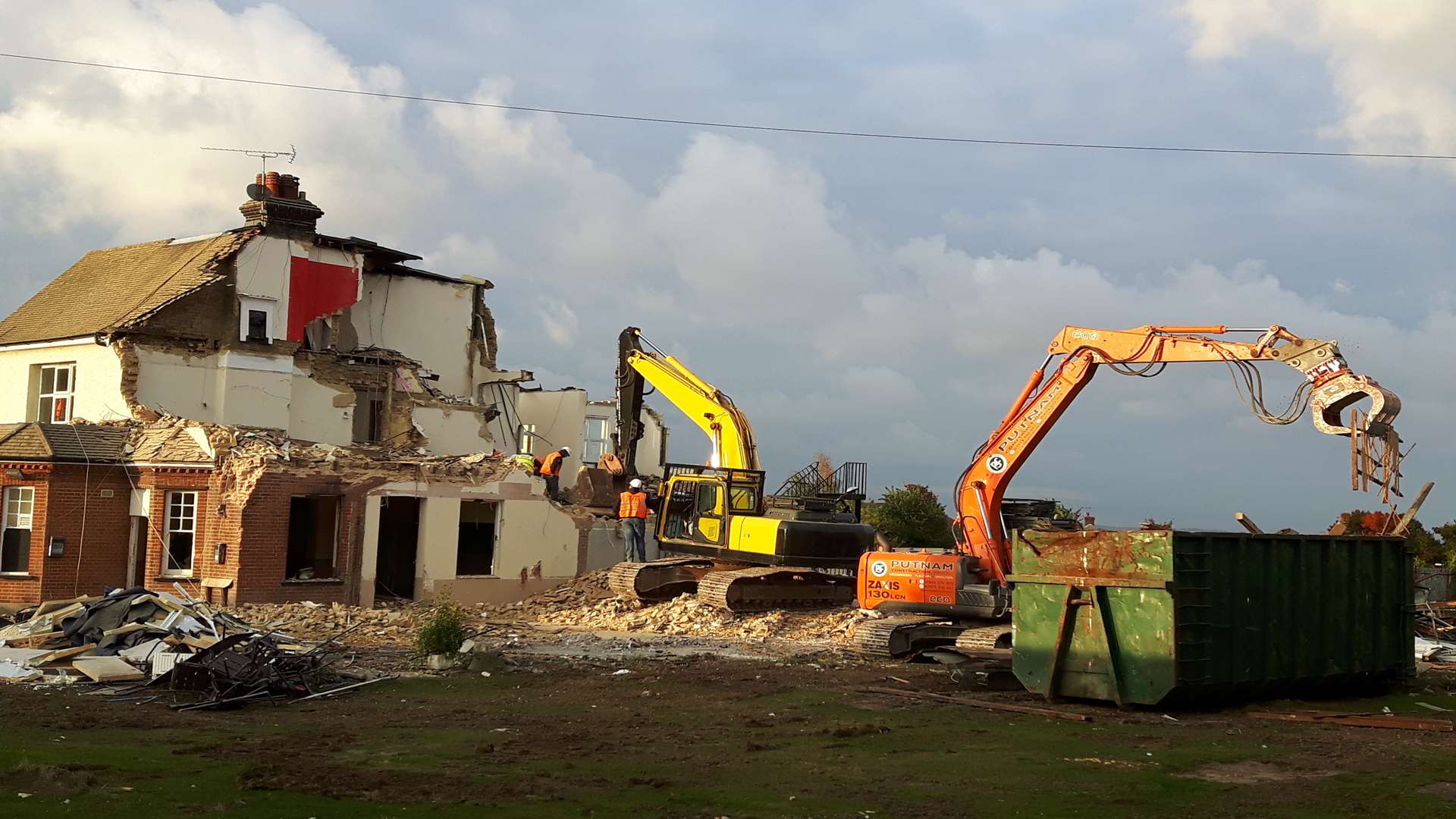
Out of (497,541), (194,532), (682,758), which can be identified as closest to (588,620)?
(497,541)

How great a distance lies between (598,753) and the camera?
11.2m

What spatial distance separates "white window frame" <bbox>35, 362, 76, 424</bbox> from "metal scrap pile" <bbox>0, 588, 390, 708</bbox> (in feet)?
34.5

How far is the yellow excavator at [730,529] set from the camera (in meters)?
23.5

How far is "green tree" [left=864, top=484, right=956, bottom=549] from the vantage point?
38.8m

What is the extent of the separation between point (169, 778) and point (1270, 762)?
845cm

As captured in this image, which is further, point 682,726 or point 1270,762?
point 682,726

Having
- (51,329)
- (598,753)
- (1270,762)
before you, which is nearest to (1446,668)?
(1270,762)

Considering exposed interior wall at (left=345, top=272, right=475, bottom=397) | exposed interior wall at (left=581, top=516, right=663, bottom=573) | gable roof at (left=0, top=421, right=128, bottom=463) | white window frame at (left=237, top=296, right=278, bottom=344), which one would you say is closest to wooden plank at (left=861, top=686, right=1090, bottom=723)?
exposed interior wall at (left=581, top=516, right=663, bottom=573)

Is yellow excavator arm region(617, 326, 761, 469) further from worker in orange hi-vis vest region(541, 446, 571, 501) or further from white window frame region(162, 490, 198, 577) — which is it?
white window frame region(162, 490, 198, 577)

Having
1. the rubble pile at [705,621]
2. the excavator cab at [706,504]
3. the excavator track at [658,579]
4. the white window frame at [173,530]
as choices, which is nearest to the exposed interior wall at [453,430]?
the white window frame at [173,530]

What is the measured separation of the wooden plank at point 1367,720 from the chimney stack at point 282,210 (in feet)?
77.9

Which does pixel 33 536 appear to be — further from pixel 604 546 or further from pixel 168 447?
pixel 604 546

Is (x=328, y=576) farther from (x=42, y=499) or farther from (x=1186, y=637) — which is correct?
(x=1186, y=637)

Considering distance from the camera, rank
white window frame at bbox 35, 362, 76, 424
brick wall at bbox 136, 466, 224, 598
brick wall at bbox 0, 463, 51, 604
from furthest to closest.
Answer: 1. white window frame at bbox 35, 362, 76, 424
2. brick wall at bbox 0, 463, 51, 604
3. brick wall at bbox 136, 466, 224, 598
